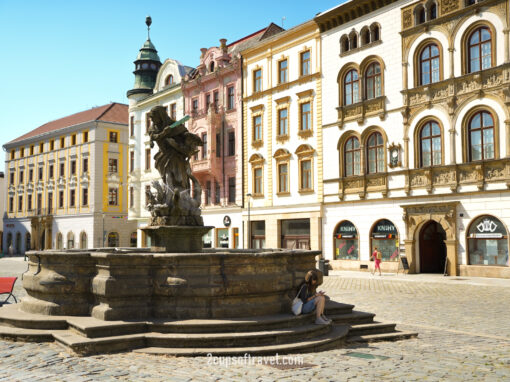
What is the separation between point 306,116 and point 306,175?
3.65 m

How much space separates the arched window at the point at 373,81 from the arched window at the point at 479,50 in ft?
17.3

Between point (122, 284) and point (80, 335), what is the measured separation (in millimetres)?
1082

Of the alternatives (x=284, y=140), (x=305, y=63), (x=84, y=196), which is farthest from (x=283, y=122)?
(x=84, y=196)

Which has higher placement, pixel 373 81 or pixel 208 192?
pixel 373 81

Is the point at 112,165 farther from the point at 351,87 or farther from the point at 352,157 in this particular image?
the point at 352,157

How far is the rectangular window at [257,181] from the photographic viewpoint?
124 ft

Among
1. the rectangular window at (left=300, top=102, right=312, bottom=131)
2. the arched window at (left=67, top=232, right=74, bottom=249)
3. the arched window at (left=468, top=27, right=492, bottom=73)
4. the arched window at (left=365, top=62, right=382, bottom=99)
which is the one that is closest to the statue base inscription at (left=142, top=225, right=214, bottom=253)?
the arched window at (left=468, top=27, right=492, bottom=73)

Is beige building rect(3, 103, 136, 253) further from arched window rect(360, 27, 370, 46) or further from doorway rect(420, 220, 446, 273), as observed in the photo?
doorway rect(420, 220, 446, 273)

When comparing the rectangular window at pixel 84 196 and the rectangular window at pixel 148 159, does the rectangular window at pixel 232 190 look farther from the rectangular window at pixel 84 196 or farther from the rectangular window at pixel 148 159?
the rectangular window at pixel 84 196

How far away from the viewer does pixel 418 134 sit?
1115 inches

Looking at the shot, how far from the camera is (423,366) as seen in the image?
8109 mm

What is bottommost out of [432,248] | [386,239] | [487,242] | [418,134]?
[432,248]

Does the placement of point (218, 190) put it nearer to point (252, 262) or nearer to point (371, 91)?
point (371, 91)

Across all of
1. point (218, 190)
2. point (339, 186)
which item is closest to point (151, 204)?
point (339, 186)
